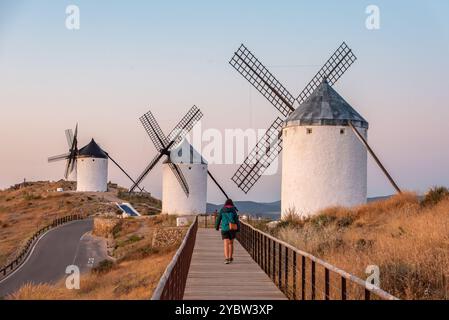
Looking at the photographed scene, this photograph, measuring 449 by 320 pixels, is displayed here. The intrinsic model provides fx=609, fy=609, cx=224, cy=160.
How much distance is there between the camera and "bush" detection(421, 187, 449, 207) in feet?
75.0

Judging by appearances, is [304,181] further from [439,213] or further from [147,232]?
[147,232]

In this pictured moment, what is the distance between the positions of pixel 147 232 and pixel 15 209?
3581 cm

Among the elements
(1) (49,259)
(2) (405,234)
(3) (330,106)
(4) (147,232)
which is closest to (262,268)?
(2) (405,234)

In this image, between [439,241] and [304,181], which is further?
[304,181]

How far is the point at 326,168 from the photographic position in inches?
1057

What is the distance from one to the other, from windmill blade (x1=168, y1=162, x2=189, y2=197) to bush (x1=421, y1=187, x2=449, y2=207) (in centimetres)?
2711

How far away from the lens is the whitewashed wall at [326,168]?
88.1 feet

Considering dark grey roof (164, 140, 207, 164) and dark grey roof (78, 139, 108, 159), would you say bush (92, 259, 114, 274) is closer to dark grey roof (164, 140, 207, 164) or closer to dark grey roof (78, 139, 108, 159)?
dark grey roof (164, 140, 207, 164)

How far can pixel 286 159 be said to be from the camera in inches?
1107

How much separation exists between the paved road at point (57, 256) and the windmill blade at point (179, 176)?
8.21 m

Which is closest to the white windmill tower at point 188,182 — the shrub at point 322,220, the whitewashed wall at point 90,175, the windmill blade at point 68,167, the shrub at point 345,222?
the shrub at point 322,220

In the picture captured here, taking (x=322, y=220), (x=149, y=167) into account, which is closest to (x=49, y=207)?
(x=149, y=167)

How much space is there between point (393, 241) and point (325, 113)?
1272cm

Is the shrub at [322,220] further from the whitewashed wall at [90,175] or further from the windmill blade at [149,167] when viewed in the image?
the whitewashed wall at [90,175]
